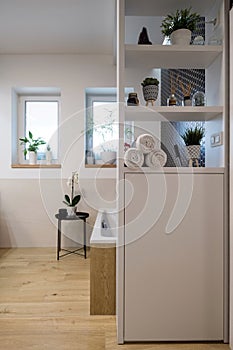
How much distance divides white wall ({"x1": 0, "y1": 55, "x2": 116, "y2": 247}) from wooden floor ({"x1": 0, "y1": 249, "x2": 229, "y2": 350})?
2.94ft

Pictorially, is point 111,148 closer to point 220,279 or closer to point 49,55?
point 49,55

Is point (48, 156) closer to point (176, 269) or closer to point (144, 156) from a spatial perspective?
point (144, 156)

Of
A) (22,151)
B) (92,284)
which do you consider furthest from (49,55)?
(92,284)

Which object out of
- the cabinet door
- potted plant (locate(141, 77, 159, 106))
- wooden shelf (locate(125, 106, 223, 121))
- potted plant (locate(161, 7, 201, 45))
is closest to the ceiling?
potted plant (locate(161, 7, 201, 45))

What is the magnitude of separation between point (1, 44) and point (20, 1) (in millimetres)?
1225

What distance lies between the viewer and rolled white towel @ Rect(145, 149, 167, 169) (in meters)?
2.09

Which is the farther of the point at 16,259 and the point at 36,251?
the point at 36,251

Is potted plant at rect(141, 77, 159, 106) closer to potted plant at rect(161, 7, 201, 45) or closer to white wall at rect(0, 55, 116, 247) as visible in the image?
potted plant at rect(161, 7, 201, 45)

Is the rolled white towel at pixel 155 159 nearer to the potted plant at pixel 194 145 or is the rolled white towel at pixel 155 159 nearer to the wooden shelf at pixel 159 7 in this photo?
the potted plant at pixel 194 145

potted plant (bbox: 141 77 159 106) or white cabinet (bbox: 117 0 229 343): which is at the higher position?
potted plant (bbox: 141 77 159 106)

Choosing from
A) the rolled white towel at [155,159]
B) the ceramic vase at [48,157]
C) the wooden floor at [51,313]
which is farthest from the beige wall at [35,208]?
the rolled white towel at [155,159]

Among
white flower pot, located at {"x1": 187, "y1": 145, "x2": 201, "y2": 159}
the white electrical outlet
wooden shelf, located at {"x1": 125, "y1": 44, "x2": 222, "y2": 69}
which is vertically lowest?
white flower pot, located at {"x1": 187, "y1": 145, "x2": 201, "y2": 159}

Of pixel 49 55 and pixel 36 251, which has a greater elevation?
pixel 49 55

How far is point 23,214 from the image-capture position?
479 cm
